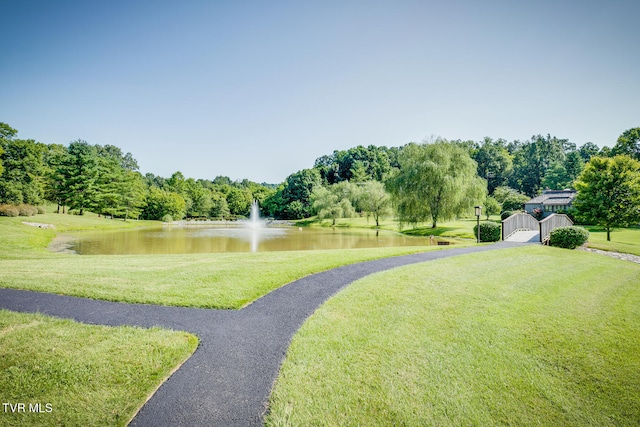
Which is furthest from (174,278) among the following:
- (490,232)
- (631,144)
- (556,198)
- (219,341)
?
(631,144)

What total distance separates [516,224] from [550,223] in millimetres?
2070

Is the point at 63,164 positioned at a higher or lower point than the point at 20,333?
higher

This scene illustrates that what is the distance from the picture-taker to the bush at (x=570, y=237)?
16641 mm

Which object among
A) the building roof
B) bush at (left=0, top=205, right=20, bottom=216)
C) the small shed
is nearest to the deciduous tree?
the small shed

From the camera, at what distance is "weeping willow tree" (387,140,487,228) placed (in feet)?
97.7

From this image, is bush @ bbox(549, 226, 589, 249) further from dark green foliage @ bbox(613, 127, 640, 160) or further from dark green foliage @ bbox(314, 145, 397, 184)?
dark green foliage @ bbox(314, 145, 397, 184)

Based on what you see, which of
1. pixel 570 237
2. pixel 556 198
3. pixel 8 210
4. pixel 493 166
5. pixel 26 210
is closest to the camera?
pixel 570 237

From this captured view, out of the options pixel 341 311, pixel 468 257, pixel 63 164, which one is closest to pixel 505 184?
pixel 468 257

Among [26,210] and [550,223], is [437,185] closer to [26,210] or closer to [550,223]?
[550,223]

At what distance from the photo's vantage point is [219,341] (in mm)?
5168

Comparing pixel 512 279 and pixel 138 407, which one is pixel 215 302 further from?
pixel 512 279

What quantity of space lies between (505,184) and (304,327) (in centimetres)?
8715

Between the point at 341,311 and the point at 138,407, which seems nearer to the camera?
the point at 138,407

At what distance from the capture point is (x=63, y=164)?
149 ft
